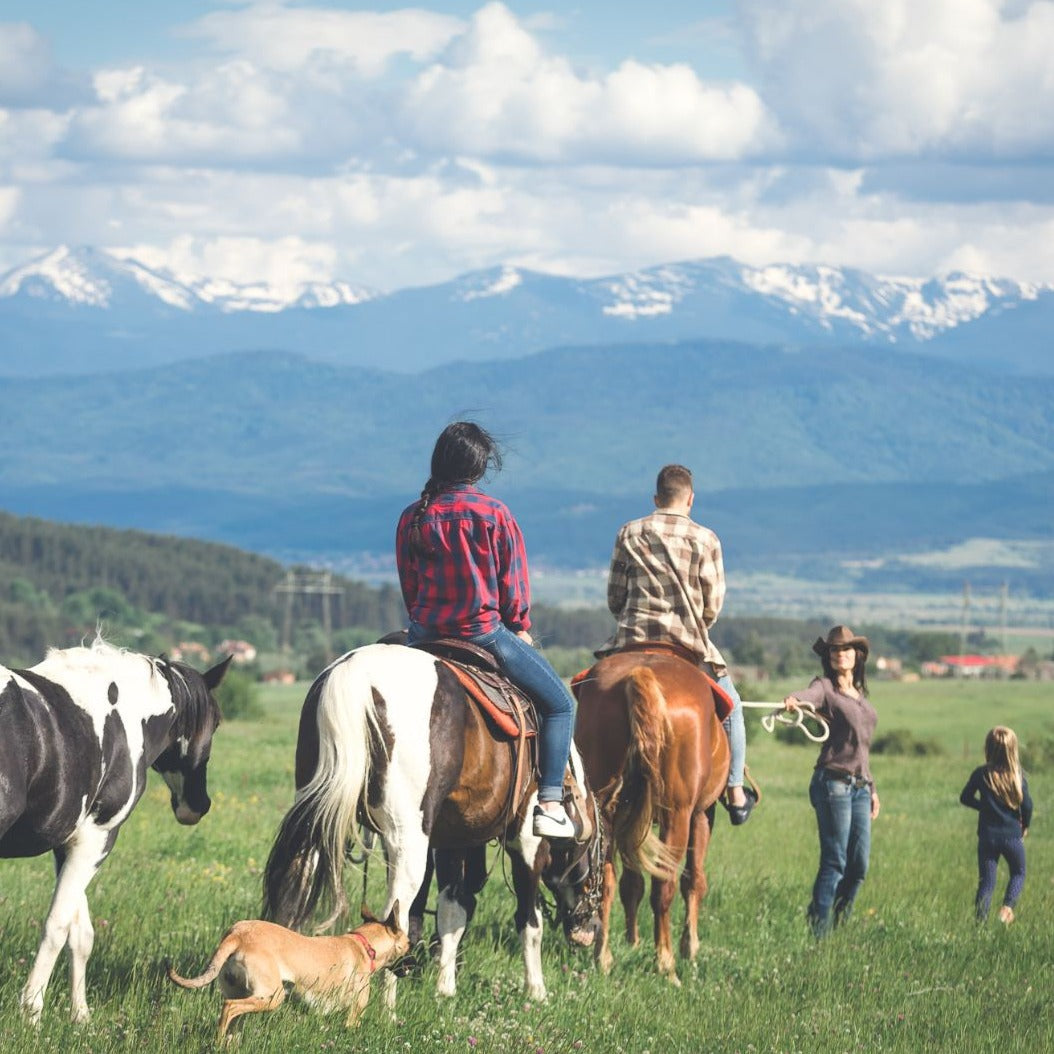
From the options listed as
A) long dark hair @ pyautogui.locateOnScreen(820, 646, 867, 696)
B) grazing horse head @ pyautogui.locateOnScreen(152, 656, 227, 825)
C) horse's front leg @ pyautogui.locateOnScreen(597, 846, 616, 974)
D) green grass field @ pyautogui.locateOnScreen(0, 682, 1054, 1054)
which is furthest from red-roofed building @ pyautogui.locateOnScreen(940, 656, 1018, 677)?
grazing horse head @ pyautogui.locateOnScreen(152, 656, 227, 825)

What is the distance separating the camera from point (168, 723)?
8977mm

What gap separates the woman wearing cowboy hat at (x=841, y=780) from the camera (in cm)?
1246

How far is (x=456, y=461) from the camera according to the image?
937 cm

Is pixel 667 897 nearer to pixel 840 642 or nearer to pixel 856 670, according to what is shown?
pixel 840 642

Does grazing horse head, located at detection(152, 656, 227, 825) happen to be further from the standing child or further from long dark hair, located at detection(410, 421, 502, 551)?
the standing child

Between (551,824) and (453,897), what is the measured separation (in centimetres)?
69

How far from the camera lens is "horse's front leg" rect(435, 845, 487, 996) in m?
9.51

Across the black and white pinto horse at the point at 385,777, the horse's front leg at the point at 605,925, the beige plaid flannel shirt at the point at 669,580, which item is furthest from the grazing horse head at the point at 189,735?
the beige plaid flannel shirt at the point at 669,580

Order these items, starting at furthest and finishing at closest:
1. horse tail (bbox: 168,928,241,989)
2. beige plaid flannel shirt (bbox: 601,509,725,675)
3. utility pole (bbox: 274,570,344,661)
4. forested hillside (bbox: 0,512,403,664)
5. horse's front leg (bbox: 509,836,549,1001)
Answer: forested hillside (bbox: 0,512,403,664), utility pole (bbox: 274,570,344,661), beige plaid flannel shirt (bbox: 601,509,725,675), horse's front leg (bbox: 509,836,549,1001), horse tail (bbox: 168,928,241,989)

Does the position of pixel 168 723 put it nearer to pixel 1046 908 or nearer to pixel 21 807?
pixel 21 807

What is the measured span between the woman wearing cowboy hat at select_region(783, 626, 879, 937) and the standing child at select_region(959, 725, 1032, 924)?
1.18 metres

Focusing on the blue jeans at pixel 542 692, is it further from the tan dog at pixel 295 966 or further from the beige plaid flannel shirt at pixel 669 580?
the beige plaid flannel shirt at pixel 669 580

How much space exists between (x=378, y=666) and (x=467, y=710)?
0.62m

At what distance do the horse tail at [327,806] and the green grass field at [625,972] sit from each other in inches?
23.3
